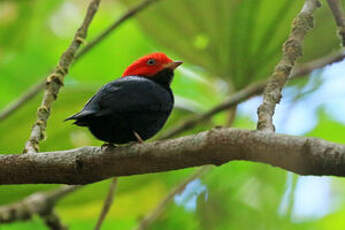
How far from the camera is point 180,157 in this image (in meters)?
2.17

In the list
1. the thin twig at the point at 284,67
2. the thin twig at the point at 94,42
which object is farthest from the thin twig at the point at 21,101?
the thin twig at the point at 284,67

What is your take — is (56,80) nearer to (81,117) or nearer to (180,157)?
(81,117)

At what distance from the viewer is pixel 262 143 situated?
1966 mm

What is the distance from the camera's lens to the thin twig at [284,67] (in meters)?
2.26

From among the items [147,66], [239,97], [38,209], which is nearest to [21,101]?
[38,209]

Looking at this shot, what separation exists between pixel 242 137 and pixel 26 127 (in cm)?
265

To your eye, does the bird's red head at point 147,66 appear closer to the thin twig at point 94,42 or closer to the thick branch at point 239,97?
the thin twig at point 94,42

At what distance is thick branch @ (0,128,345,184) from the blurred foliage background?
1.10 m

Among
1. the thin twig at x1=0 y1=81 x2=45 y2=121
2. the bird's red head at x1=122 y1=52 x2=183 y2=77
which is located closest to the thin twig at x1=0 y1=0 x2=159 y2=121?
the thin twig at x1=0 y1=81 x2=45 y2=121

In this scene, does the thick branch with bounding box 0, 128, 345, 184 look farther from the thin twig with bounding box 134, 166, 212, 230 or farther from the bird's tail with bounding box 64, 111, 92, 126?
the thin twig with bounding box 134, 166, 212, 230

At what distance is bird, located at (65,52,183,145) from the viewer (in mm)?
3061

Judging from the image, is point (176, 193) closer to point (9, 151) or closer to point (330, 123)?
point (9, 151)

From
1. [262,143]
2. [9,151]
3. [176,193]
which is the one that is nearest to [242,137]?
[262,143]

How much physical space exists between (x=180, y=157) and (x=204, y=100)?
11.2 ft
